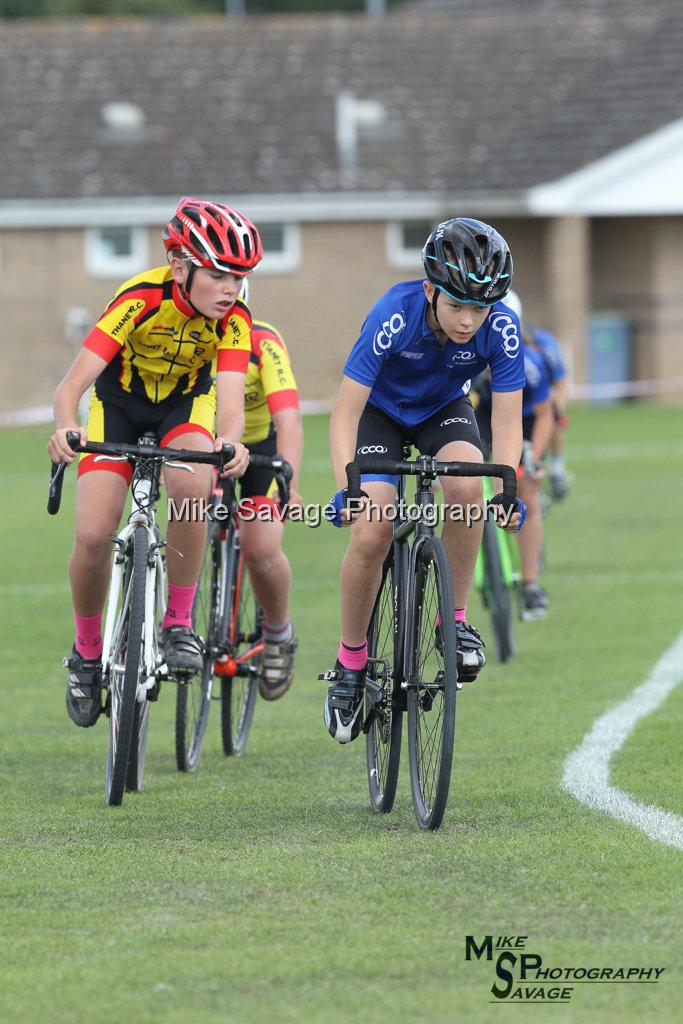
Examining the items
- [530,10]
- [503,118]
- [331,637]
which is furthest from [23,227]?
→ [331,637]

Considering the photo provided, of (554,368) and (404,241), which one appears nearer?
(554,368)

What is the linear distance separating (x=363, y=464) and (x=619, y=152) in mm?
33629

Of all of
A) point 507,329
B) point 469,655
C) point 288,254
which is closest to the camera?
point 469,655

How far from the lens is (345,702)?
7.06 m

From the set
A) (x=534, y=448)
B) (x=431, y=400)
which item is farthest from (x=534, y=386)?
(x=431, y=400)

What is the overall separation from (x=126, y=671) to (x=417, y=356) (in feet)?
5.34

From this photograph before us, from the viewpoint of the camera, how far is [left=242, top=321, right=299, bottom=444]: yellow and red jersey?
27.4ft

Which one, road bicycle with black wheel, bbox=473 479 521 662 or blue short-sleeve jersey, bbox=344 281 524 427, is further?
road bicycle with black wheel, bbox=473 479 521 662

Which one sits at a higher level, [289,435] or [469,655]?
[289,435]

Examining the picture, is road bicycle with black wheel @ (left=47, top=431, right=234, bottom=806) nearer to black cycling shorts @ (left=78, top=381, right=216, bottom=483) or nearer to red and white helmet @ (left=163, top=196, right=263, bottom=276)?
black cycling shorts @ (left=78, top=381, right=216, bottom=483)

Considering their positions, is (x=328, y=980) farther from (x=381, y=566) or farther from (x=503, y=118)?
(x=503, y=118)

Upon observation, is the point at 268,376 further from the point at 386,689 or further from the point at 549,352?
the point at 549,352

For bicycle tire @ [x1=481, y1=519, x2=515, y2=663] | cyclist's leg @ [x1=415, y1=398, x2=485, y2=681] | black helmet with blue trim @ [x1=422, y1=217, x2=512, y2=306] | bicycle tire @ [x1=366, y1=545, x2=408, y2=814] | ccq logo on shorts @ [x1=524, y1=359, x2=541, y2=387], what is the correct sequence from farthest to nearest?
ccq logo on shorts @ [x1=524, y1=359, x2=541, y2=387] < bicycle tire @ [x1=481, y1=519, x2=515, y2=663] < bicycle tire @ [x1=366, y1=545, x2=408, y2=814] < cyclist's leg @ [x1=415, y1=398, x2=485, y2=681] < black helmet with blue trim @ [x1=422, y1=217, x2=512, y2=306]

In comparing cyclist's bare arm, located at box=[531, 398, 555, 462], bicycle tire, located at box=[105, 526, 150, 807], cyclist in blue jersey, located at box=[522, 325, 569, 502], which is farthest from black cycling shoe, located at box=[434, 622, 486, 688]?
cyclist in blue jersey, located at box=[522, 325, 569, 502]
